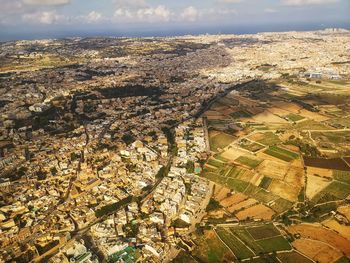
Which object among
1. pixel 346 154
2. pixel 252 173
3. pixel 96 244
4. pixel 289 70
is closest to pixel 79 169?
pixel 96 244

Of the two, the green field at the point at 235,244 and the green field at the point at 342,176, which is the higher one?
the green field at the point at 342,176

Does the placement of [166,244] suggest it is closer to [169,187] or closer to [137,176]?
[169,187]

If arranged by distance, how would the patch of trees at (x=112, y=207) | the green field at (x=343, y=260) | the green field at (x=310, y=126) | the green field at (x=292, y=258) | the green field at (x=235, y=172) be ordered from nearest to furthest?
1. the green field at (x=343, y=260)
2. the green field at (x=292, y=258)
3. the patch of trees at (x=112, y=207)
4. the green field at (x=235, y=172)
5. the green field at (x=310, y=126)

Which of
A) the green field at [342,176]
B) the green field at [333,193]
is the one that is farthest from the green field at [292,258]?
the green field at [342,176]

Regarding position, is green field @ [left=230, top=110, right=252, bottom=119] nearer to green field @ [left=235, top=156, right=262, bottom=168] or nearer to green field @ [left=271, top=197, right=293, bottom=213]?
green field @ [left=235, top=156, right=262, bottom=168]

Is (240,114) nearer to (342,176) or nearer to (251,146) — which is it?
(251,146)

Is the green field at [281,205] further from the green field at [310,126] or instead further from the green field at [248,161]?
the green field at [310,126]
